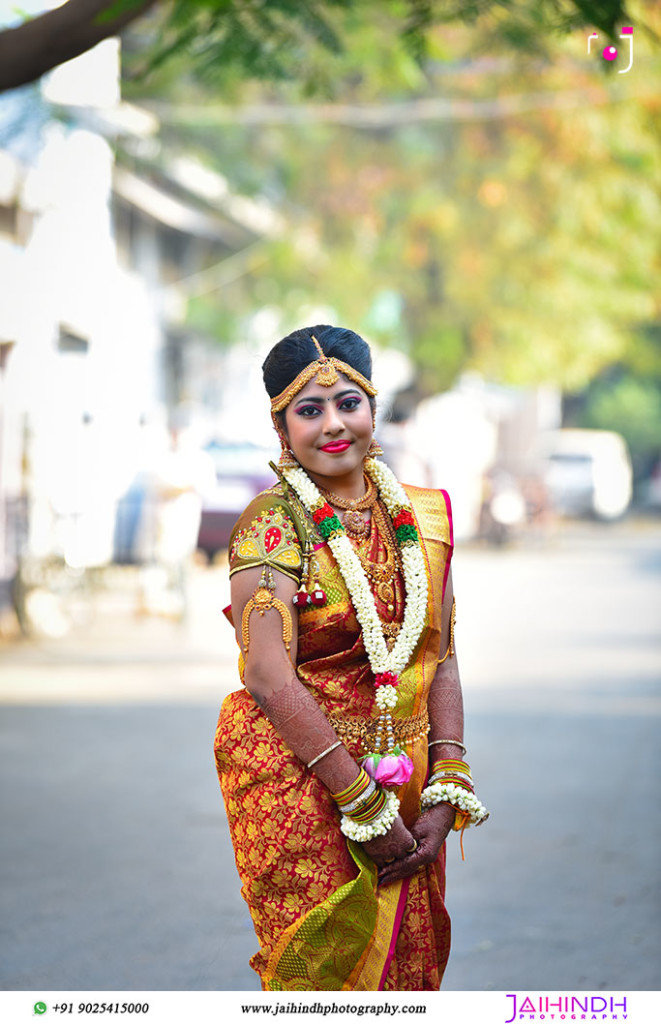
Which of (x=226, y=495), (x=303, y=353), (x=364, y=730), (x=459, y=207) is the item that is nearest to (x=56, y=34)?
(x=303, y=353)

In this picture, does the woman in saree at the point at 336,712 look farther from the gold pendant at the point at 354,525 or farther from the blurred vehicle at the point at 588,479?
the blurred vehicle at the point at 588,479

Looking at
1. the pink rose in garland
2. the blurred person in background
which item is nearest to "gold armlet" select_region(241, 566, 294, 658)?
the pink rose in garland

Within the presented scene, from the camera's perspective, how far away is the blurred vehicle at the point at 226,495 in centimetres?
1839

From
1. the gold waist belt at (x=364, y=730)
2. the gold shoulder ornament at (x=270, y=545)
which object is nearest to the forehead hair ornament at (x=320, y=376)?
the gold shoulder ornament at (x=270, y=545)

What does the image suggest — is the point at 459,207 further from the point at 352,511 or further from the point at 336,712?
the point at 336,712

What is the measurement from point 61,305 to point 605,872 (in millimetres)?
9551

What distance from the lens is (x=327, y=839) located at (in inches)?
113

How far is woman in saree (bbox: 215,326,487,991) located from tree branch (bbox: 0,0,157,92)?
4.74 feet

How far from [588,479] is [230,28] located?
24454 mm

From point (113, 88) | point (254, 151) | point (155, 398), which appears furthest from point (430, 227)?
point (113, 88)

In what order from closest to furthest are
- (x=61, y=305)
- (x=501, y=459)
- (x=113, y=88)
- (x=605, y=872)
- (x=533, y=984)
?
1. (x=533, y=984)
2. (x=605, y=872)
3. (x=113, y=88)
4. (x=61, y=305)
5. (x=501, y=459)

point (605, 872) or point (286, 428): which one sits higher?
point (286, 428)

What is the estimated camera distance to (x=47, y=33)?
3936 mm

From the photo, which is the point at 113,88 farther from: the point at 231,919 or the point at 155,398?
the point at 155,398
